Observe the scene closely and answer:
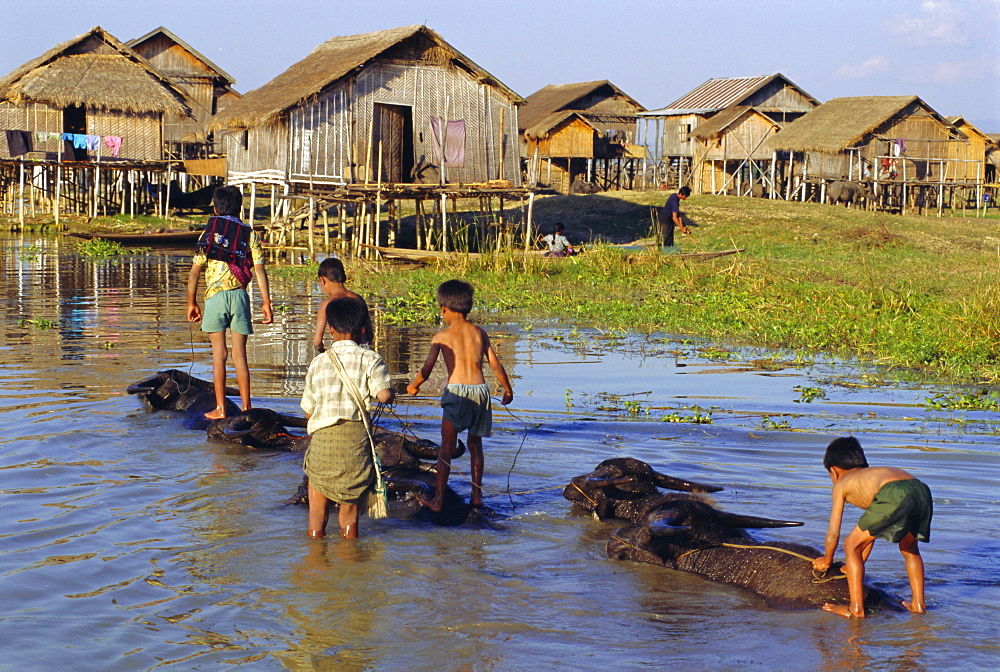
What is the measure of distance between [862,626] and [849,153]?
3508cm

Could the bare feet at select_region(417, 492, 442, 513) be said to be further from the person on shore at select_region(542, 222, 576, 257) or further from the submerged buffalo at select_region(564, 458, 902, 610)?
the person on shore at select_region(542, 222, 576, 257)

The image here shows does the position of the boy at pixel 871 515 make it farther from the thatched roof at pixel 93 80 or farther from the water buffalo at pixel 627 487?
the thatched roof at pixel 93 80

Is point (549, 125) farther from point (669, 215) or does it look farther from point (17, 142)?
point (669, 215)

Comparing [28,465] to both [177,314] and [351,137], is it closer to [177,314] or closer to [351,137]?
[177,314]

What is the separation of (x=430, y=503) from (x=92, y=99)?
29.6 meters

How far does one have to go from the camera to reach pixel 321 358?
16.9ft

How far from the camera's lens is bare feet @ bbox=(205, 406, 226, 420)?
762 centimetres

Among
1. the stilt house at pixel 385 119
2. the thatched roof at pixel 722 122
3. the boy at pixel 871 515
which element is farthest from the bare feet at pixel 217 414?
the thatched roof at pixel 722 122

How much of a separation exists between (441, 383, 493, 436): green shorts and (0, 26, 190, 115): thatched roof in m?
29.4

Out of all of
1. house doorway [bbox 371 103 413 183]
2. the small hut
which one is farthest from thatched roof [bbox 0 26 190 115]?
house doorway [bbox 371 103 413 183]

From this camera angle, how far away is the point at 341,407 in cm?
509

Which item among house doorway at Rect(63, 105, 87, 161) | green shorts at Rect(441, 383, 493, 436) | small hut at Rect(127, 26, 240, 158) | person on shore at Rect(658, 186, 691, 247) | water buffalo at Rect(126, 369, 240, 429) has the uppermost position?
small hut at Rect(127, 26, 240, 158)

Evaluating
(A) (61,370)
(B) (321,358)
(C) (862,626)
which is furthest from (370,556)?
(A) (61,370)

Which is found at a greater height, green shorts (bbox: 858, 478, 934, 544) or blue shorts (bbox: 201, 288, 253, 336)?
blue shorts (bbox: 201, 288, 253, 336)
